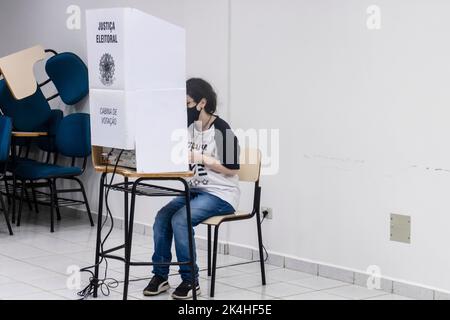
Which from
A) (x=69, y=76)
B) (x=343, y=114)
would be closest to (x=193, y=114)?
(x=343, y=114)

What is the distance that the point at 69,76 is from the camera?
6406 mm

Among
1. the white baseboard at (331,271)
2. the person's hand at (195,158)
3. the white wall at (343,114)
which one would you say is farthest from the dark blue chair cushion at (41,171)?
the person's hand at (195,158)

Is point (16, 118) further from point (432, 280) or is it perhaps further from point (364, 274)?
point (432, 280)

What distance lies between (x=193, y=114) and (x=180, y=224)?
2.05 ft

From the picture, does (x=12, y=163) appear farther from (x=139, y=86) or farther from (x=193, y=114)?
(x=139, y=86)

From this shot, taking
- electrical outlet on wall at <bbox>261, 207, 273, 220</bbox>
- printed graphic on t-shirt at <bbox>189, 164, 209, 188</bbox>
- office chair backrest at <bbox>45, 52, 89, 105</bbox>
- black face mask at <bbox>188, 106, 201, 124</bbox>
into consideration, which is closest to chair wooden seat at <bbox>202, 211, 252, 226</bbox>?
printed graphic on t-shirt at <bbox>189, 164, 209, 188</bbox>

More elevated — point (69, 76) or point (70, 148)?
point (69, 76)

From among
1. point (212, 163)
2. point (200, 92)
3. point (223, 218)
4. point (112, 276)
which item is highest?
point (200, 92)

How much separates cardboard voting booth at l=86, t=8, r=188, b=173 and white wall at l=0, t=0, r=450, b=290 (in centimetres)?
109

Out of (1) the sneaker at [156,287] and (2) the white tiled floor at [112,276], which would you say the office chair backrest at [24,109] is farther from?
(1) the sneaker at [156,287]

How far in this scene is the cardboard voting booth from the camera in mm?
3494

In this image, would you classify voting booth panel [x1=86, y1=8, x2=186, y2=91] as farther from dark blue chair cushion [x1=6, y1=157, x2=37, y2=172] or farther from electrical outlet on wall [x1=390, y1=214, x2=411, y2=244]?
dark blue chair cushion [x1=6, y1=157, x2=37, y2=172]

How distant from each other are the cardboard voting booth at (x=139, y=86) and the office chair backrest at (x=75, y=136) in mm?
2489
